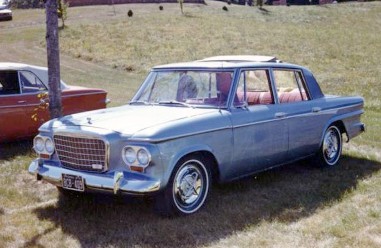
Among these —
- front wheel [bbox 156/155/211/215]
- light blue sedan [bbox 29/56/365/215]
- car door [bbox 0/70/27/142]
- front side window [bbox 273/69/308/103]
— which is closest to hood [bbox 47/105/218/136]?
light blue sedan [bbox 29/56/365/215]

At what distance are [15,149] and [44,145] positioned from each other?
302 cm

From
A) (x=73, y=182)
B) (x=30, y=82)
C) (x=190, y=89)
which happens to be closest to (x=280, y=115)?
(x=190, y=89)

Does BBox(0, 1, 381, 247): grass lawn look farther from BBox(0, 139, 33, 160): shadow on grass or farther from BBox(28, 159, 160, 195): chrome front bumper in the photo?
BBox(28, 159, 160, 195): chrome front bumper

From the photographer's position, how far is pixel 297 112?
246 inches

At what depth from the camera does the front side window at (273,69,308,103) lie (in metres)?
6.38

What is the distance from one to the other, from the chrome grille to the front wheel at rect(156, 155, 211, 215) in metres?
0.66

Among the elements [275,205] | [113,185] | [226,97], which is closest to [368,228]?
[275,205]

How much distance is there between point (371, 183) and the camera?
6.10 metres

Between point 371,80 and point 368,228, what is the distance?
14188 millimetres

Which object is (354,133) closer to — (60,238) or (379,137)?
(379,137)

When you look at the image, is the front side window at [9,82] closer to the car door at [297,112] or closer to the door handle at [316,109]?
the car door at [297,112]

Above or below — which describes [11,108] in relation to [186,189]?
above

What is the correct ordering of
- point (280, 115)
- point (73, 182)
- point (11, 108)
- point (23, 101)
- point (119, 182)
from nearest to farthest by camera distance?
point (119, 182), point (73, 182), point (280, 115), point (11, 108), point (23, 101)

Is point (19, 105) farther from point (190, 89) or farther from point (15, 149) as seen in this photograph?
point (190, 89)
